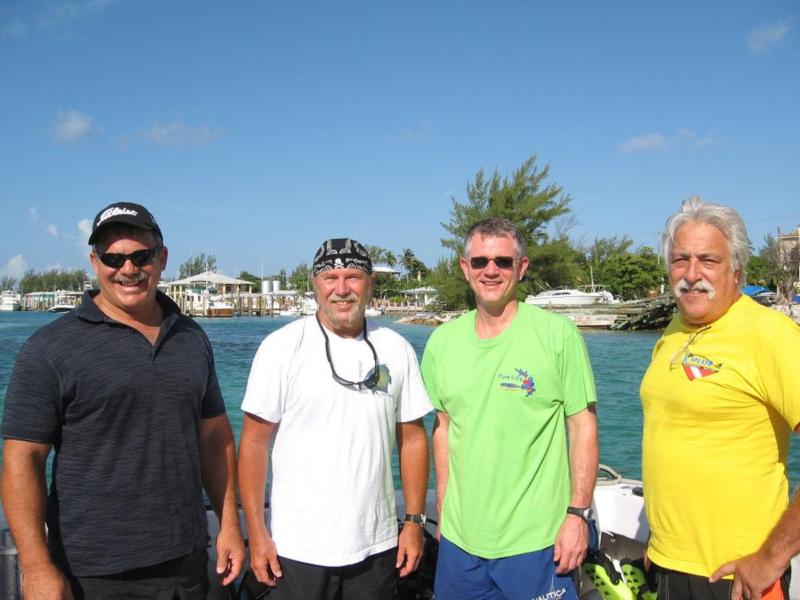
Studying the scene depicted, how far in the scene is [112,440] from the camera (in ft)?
7.88

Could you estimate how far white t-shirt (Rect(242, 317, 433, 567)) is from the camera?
2684 mm

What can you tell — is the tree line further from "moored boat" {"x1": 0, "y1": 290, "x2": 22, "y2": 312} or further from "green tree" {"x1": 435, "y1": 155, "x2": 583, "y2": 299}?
"moored boat" {"x1": 0, "y1": 290, "x2": 22, "y2": 312}

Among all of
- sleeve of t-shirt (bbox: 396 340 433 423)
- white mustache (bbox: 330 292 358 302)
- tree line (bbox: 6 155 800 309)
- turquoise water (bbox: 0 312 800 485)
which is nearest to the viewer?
white mustache (bbox: 330 292 358 302)

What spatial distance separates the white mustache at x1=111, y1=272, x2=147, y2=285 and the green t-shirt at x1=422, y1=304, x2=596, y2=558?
144cm

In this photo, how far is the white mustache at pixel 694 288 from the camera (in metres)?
2.47

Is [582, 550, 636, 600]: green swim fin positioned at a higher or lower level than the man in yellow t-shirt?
lower

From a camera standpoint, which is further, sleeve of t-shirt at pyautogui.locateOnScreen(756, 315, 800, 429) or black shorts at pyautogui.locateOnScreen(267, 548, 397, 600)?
black shorts at pyautogui.locateOnScreen(267, 548, 397, 600)

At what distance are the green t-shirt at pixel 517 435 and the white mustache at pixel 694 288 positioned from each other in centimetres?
44

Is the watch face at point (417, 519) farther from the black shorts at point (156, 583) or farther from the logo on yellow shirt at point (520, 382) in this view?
the black shorts at point (156, 583)

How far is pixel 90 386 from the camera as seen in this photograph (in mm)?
2355

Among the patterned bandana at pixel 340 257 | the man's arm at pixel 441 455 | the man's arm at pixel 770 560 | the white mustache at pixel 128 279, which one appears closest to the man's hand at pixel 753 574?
the man's arm at pixel 770 560

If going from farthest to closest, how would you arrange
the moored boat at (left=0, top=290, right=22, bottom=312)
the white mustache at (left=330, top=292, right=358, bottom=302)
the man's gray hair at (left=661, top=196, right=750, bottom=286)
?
the moored boat at (left=0, top=290, right=22, bottom=312), the white mustache at (left=330, top=292, right=358, bottom=302), the man's gray hair at (left=661, top=196, right=750, bottom=286)

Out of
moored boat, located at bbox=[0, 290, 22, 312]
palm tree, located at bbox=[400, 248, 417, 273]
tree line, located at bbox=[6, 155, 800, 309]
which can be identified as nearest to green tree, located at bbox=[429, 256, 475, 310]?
tree line, located at bbox=[6, 155, 800, 309]

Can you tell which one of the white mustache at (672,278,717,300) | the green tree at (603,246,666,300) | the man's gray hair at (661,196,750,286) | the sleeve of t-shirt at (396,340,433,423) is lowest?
the sleeve of t-shirt at (396,340,433,423)
